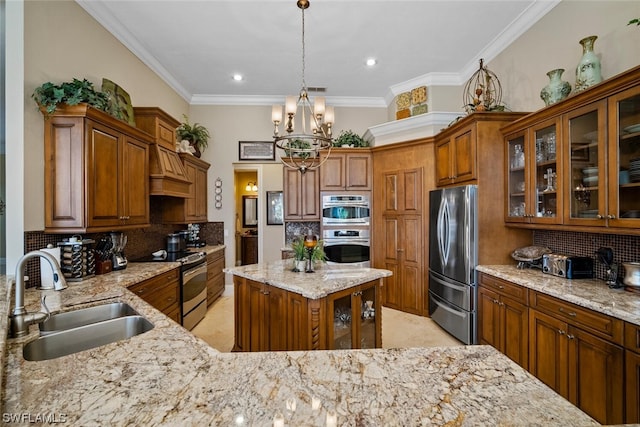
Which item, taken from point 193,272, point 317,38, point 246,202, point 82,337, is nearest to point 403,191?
point 317,38

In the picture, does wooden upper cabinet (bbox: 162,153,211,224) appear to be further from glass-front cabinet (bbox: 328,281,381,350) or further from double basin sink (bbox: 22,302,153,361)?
glass-front cabinet (bbox: 328,281,381,350)

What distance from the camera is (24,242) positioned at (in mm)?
2188

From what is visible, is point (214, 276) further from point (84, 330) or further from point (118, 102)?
point (84, 330)

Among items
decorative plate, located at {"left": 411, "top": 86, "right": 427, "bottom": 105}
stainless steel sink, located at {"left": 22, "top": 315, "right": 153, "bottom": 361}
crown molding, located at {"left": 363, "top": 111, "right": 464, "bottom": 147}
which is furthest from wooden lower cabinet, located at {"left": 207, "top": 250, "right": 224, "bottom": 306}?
decorative plate, located at {"left": 411, "top": 86, "right": 427, "bottom": 105}

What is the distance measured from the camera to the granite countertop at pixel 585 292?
5.53 feet

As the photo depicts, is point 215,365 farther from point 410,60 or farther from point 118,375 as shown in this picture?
point 410,60

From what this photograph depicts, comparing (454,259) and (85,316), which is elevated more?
(454,259)

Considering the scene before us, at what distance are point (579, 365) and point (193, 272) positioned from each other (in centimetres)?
380

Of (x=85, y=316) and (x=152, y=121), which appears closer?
(x=85, y=316)

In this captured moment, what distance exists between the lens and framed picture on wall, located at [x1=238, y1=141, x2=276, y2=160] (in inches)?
209

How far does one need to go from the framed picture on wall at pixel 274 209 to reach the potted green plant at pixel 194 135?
1.95 metres

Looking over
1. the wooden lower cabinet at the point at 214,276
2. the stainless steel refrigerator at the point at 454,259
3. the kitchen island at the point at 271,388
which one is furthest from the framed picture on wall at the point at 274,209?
the kitchen island at the point at 271,388

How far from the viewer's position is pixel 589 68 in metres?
2.24

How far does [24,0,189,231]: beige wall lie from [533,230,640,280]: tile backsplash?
14.9ft
